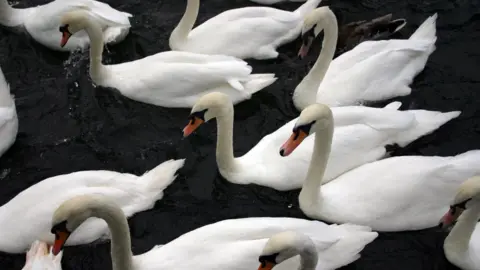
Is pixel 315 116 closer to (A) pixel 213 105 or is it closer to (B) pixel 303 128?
(B) pixel 303 128

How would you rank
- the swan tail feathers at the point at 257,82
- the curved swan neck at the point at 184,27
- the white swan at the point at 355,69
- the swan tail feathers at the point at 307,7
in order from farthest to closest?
the swan tail feathers at the point at 307,7 < the curved swan neck at the point at 184,27 < the swan tail feathers at the point at 257,82 < the white swan at the point at 355,69

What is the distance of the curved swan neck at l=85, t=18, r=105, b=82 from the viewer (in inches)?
316

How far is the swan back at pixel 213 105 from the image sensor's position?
22.2 feet

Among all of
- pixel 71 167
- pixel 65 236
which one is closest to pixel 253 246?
pixel 65 236

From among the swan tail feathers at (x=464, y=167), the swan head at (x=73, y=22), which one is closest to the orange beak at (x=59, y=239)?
the swan head at (x=73, y=22)

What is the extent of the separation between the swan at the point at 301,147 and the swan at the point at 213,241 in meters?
→ 0.96

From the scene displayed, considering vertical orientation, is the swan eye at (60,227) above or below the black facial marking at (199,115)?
below

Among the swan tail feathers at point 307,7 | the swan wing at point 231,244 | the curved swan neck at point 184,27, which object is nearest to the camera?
the swan wing at point 231,244

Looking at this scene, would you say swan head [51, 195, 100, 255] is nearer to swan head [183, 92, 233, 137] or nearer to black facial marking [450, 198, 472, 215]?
swan head [183, 92, 233, 137]

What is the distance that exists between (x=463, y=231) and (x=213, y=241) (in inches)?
85.7

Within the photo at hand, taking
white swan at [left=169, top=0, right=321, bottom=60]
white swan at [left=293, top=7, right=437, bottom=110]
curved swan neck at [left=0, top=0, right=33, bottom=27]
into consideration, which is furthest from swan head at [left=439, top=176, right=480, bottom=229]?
curved swan neck at [left=0, top=0, right=33, bottom=27]

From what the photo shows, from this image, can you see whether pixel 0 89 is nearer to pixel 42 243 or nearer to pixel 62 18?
pixel 62 18

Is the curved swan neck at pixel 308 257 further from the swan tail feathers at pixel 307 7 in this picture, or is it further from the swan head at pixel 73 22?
the swan tail feathers at pixel 307 7

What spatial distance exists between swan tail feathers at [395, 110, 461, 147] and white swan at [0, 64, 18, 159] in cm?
410
